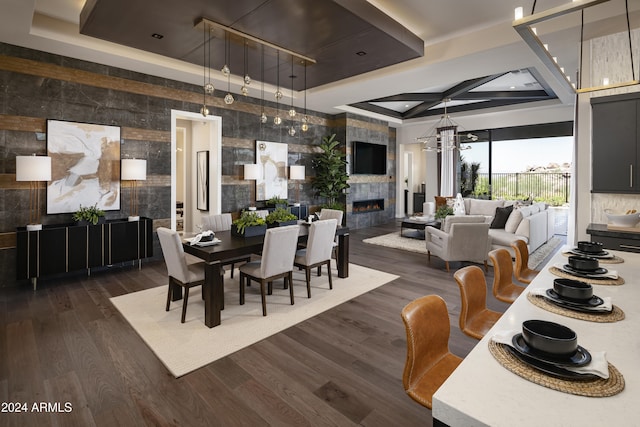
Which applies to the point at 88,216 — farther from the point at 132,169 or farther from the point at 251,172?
the point at 251,172

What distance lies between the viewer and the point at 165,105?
5.63 meters

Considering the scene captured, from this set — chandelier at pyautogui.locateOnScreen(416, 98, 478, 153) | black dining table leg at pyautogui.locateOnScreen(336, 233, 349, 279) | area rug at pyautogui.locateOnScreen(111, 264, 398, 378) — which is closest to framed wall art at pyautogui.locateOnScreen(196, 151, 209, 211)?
area rug at pyautogui.locateOnScreen(111, 264, 398, 378)

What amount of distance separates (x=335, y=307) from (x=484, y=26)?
13.1 feet

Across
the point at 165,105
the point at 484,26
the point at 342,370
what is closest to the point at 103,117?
the point at 165,105

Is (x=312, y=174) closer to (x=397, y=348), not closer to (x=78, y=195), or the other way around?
(x=78, y=195)

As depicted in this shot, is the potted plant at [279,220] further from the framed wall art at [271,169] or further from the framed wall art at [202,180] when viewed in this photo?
the framed wall art at [202,180]

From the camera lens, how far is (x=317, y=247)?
3.99 metres

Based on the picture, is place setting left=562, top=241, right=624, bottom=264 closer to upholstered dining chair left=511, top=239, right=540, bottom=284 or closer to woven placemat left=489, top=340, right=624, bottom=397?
upholstered dining chair left=511, top=239, right=540, bottom=284

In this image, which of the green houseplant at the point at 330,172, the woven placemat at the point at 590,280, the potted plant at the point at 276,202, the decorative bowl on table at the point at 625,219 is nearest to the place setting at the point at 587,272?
the woven placemat at the point at 590,280

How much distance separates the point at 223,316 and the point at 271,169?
4414 mm

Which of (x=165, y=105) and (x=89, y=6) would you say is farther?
(x=165, y=105)

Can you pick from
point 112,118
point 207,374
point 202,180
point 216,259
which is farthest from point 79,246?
point 207,374

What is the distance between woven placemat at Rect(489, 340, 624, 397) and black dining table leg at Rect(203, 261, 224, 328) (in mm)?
2628

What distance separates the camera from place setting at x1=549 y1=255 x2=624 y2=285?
1745 mm
